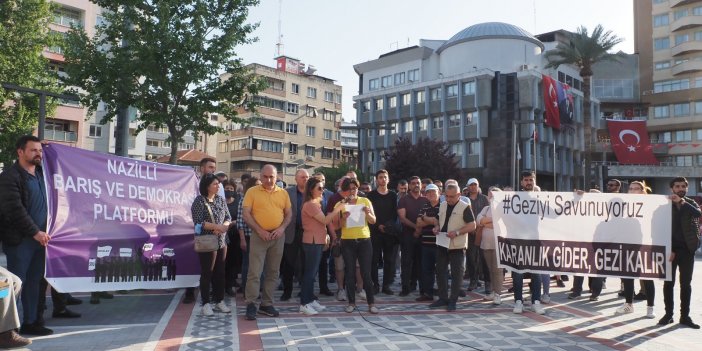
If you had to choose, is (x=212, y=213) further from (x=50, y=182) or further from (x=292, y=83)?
(x=292, y=83)

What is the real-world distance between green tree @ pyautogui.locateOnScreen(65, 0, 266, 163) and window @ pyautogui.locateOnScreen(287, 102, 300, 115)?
5504 centimetres

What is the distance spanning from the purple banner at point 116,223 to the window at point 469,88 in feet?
150

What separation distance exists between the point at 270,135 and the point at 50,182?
59558mm

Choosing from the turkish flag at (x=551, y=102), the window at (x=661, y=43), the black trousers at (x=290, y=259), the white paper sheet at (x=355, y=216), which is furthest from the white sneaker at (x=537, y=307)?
the window at (x=661, y=43)

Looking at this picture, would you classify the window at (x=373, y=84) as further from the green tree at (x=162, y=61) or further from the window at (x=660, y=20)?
the green tree at (x=162, y=61)

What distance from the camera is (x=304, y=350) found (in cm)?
549

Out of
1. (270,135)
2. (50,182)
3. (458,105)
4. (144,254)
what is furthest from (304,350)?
(270,135)

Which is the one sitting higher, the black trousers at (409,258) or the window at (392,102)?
the window at (392,102)

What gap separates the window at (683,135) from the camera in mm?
63438

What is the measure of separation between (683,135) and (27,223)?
241ft

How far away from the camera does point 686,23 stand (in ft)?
209

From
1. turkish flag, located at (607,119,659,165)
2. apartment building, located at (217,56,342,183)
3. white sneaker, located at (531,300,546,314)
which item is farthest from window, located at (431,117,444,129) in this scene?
white sneaker, located at (531,300,546,314)

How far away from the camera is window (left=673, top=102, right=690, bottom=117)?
6353 centimetres

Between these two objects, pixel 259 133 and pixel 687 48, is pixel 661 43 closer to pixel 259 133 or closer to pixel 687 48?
pixel 687 48
